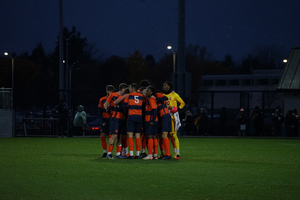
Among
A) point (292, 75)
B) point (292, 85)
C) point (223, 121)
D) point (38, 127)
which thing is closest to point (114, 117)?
point (38, 127)

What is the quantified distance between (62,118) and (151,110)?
44.6 feet

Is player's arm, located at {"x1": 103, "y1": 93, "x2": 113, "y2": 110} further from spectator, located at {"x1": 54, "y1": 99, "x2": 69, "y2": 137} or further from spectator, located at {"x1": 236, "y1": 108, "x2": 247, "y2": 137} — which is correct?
spectator, located at {"x1": 236, "y1": 108, "x2": 247, "y2": 137}

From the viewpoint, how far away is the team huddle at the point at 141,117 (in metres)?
13.2

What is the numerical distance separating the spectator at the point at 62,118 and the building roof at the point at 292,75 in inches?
520

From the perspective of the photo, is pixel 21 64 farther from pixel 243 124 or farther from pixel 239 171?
pixel 239 171

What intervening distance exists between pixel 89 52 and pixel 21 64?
16.1 m

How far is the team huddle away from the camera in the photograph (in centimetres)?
1318

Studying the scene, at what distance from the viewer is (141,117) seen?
1327 centimetres

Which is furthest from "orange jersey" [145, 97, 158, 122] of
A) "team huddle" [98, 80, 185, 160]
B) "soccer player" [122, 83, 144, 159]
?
"soccer player" [122, 83, 144, 159]

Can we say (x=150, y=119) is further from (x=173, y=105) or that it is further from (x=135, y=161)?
(x=135, y=161)

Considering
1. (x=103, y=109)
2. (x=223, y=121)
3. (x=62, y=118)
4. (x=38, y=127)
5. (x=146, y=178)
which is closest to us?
(x=146, y=178)

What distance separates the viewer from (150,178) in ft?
31.7

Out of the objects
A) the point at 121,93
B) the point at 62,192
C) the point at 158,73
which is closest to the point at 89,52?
the point at 158,73

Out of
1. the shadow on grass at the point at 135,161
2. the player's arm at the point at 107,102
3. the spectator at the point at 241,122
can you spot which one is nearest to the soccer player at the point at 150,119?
the shadow on grass at the point at 135,161
